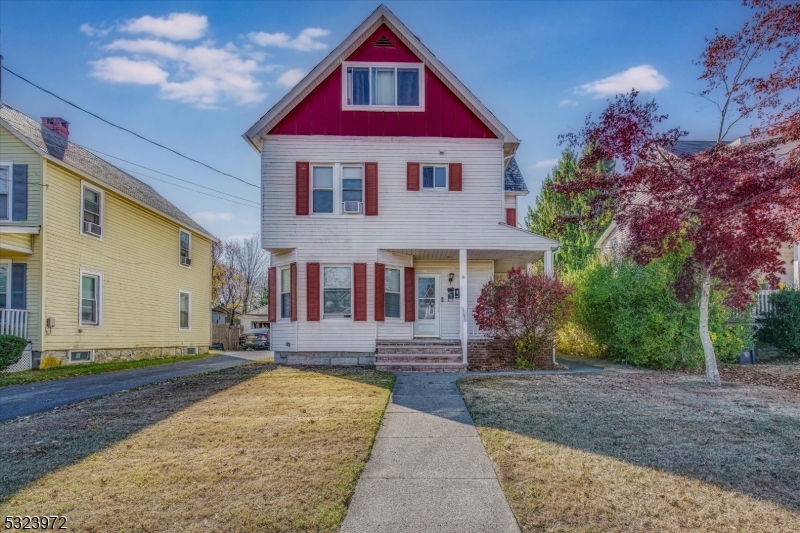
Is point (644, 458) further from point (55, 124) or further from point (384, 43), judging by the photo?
point (55, 124)

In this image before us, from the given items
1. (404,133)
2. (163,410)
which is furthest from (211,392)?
(404,133)

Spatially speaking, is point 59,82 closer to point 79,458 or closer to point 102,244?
point 102,244

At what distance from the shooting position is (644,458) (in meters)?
5.09

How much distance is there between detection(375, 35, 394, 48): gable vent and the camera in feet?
48.3

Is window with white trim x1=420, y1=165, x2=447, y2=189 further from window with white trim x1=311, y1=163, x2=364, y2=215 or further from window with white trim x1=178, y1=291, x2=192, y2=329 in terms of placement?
window with white trim x1=178, y1=291, x2=192, y2=329

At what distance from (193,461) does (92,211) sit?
1369cm

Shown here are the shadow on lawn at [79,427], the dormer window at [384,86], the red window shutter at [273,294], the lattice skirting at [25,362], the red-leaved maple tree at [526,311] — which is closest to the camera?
the shadow on lawn at [79,427]

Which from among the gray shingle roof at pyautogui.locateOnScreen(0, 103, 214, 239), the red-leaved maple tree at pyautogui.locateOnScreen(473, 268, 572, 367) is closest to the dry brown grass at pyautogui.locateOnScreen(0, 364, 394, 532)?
the red-leaved maple tree at pyautogui.locateOnScreen(473, 268, 572, 367)

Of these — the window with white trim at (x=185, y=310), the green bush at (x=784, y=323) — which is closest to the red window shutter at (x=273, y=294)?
the window with white trim at (x=185, y=310)

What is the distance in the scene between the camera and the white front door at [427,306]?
15.8 meters

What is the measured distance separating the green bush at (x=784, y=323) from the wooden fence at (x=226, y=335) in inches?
988

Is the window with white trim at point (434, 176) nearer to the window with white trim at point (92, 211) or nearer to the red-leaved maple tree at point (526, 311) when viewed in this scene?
the red-leaved maple tree at point (526, 311)

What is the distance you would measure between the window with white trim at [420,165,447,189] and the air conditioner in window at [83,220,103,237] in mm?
9730

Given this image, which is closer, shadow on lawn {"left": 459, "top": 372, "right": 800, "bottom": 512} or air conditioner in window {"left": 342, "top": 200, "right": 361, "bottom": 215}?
shadow on lawn {"left": 459, "top": 372, "right": 800, "bottom": 512}
